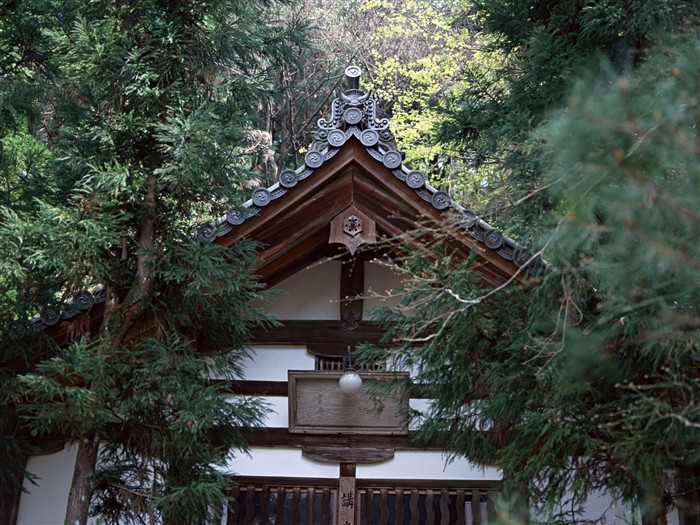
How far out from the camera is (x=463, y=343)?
5.89 metres

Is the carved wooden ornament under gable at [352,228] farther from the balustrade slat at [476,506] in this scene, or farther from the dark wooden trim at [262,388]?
the balustrade slat at [476,506]

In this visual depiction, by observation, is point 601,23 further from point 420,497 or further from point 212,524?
point 212,524

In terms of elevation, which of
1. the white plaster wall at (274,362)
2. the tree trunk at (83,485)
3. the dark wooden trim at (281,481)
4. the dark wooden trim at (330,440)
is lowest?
the tree trunk at (83,485)

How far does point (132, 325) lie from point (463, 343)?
240cm

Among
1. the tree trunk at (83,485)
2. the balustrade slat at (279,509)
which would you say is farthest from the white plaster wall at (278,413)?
the tree trunk at (83,485)

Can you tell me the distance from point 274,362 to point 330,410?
666mm

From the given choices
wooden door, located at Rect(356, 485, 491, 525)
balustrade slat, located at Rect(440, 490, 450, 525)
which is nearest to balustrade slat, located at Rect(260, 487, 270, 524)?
wooden door, located at Rect(356, 485, 491, 525)

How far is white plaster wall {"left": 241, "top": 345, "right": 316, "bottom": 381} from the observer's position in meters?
7.82

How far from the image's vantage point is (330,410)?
7.64 metres

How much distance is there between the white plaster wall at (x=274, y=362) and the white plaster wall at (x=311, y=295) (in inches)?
12.2

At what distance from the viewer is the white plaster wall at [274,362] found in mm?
7816

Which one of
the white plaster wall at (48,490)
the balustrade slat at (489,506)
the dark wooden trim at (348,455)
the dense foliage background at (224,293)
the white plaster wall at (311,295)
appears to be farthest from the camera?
the white plaster wall at (311,295)

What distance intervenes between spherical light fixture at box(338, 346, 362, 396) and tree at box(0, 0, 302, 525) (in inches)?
36.9

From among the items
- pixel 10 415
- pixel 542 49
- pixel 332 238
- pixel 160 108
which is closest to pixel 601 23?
pixel 542 49
